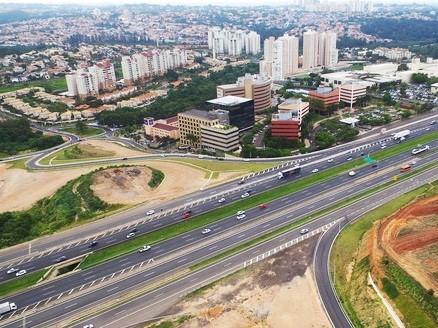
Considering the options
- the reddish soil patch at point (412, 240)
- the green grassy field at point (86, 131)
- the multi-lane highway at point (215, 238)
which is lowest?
the green grassy field at point (86, 131)

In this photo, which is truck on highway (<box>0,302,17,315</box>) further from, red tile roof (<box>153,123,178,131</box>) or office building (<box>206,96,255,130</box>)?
red tile roof (<box>153,123,178,131</box>)

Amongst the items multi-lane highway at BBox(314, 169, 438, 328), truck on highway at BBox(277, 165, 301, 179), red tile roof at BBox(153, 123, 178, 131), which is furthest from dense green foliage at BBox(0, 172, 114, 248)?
red tile roof at BBox(153, 123, 178, 131)

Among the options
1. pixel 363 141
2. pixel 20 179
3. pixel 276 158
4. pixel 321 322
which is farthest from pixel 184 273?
pixel 363 141

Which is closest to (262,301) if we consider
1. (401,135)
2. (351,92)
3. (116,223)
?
(116,223)

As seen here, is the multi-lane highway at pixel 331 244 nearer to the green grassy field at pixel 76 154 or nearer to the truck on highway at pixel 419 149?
the truck on highway at pixel 419 149

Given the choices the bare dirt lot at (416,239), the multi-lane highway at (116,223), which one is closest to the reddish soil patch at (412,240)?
the bare dirt lot at (416,239)

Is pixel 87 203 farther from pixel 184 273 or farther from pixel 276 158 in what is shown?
pixel 276 158
